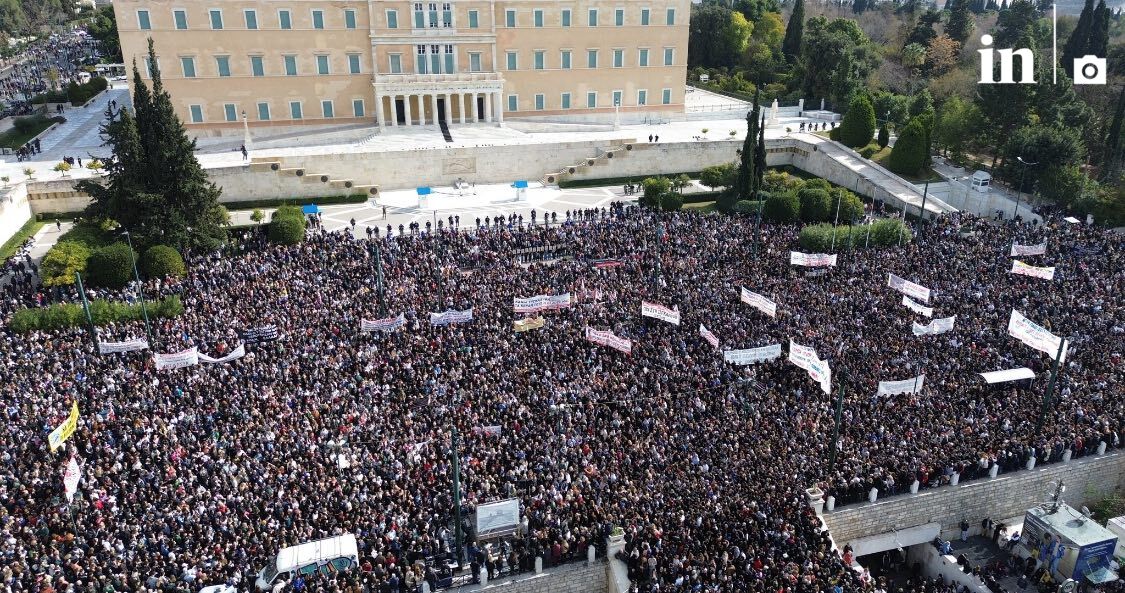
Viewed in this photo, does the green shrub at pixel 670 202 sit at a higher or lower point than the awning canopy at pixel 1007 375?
Answer: higher

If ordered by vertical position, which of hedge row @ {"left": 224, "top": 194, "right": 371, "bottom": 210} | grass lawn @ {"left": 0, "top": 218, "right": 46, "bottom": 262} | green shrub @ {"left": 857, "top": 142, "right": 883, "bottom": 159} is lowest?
hedge row @ {"left": 224, "top": 194, "right": 371, "bottom": 210}

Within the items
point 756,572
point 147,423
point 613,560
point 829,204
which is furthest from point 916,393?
point 147,423

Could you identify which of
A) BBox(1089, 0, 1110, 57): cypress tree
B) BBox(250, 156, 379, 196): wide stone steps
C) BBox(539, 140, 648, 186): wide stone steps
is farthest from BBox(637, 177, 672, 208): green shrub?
BBox(1089, 0, 1110, 57): cypress tree

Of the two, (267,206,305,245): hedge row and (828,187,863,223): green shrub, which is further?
(828,187,863,223): green shrub

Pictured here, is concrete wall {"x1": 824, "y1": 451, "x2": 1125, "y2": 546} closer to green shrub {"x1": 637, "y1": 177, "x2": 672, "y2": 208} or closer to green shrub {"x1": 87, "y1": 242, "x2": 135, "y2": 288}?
green shrub {"x1": 637, "y1": 177, "x2": 672, "y2": 208}

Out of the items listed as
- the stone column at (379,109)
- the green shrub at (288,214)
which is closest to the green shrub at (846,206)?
the green shrub at (288,214)

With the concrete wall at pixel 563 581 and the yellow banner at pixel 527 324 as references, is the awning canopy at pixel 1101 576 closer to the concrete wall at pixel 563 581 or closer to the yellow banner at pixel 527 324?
the concrete wall at pixel 563 581

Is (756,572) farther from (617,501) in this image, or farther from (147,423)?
(147,423)
